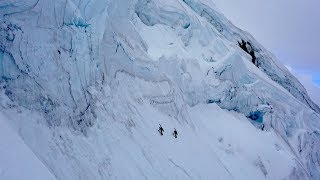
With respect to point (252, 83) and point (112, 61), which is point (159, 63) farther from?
point (252, 83)

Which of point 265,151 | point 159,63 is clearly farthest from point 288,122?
point 159,63

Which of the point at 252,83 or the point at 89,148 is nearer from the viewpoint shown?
the point at 89,148

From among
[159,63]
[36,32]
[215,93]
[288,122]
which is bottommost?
[288,122]

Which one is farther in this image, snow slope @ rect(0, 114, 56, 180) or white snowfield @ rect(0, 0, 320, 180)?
white snowfield @ rect(0, 0, 320, 180)

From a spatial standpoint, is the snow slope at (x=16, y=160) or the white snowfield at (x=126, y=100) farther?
the white snowfield at (x=126, y=100)

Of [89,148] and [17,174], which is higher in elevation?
[17,174]

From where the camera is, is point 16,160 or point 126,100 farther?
point 126,100

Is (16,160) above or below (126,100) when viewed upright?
above

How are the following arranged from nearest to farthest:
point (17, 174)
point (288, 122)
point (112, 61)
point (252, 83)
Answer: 1. point (17, 174)
2. point (112, 61)
3. point (252, 83)
4. point (288, 122)
